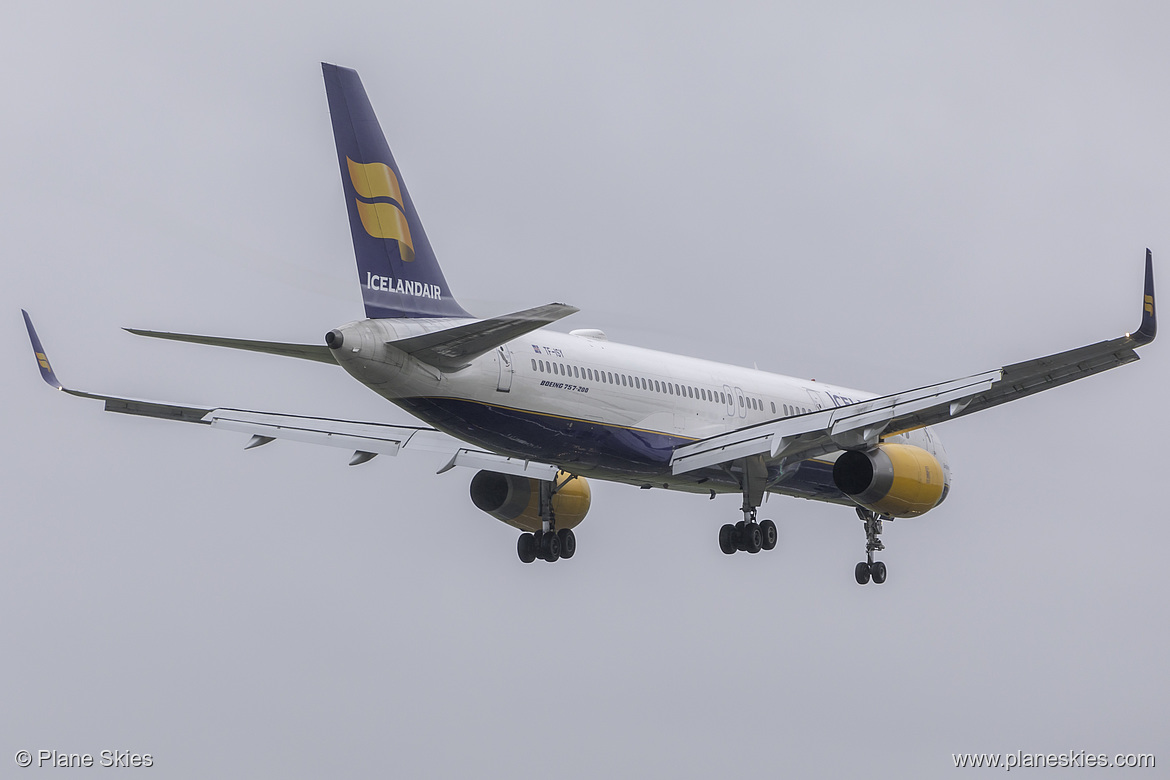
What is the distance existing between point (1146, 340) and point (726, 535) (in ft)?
34.6

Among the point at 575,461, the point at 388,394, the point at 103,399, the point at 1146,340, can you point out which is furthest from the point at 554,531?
the point at 1146,340

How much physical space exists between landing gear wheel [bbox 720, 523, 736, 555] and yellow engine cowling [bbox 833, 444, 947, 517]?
109 inches

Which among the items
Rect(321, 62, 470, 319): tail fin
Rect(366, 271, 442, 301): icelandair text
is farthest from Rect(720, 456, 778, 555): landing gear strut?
Rect(321, 62, 470, 319): tail fin

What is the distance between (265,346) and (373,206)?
12.1 ft

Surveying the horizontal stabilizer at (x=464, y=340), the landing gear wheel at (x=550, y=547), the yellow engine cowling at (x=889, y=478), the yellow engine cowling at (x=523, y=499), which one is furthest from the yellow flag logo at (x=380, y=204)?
the yellow engine cowling at (x=889, y=478)

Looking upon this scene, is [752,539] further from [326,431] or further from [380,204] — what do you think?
[380,204]

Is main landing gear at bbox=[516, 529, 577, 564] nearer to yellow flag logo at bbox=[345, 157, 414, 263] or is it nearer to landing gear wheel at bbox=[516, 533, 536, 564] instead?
landing gear wheel at bbox=[516, 533, 536, 564]

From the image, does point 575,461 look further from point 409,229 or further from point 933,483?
point 933,483

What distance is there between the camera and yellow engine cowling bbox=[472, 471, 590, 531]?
108 ft

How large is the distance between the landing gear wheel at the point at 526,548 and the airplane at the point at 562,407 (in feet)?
0.14

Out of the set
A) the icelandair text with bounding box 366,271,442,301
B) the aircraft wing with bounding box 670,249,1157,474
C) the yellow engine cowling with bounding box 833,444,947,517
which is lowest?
the icelandair text with bounding box 366,271,442,301

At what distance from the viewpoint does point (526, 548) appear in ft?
106

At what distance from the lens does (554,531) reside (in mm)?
32406

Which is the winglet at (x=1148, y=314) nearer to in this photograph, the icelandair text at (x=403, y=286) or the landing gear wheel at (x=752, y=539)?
the landing gear wheel at (x=752, y=539)
